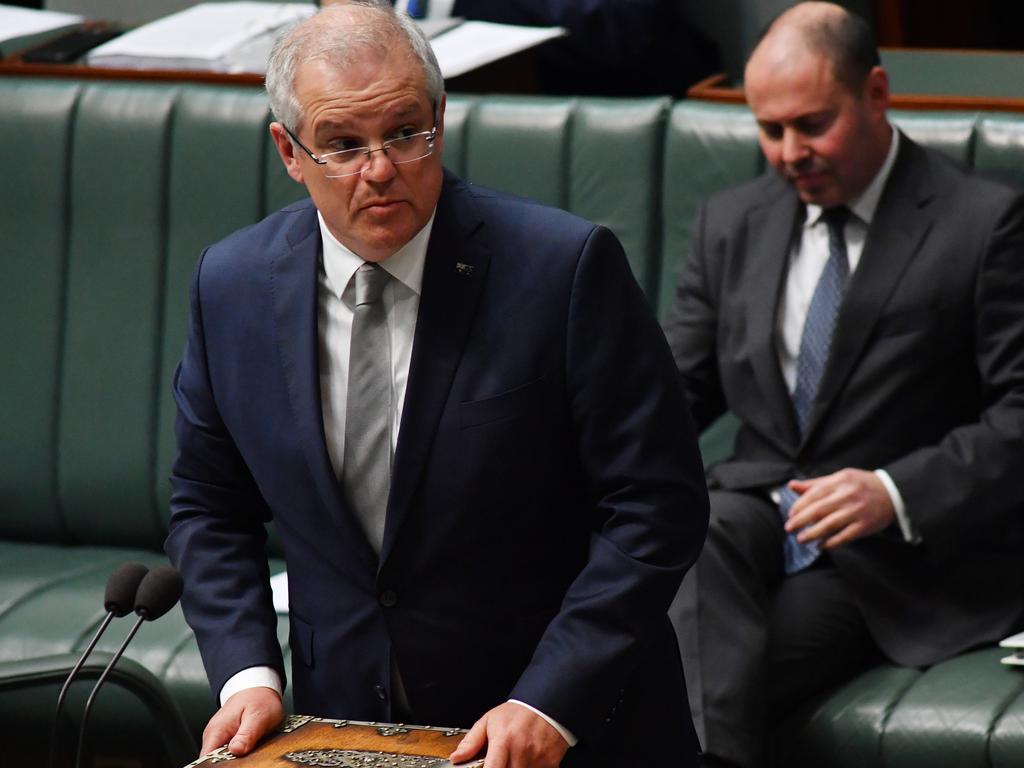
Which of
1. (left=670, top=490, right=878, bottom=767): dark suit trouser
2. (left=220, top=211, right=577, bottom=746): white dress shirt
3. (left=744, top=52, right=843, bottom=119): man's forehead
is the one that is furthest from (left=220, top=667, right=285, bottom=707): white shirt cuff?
(left=744, top=52, right=843, bottom=119): man's forehead

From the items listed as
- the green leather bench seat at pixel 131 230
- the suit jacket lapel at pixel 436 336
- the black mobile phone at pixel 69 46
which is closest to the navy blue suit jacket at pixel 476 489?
the suit jacket lapel at pixel 436 336

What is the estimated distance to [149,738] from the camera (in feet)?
10.5

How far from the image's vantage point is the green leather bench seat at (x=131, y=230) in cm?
341

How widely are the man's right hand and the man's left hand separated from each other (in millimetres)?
227

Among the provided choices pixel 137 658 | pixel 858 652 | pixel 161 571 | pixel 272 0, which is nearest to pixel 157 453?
pixel 137 658

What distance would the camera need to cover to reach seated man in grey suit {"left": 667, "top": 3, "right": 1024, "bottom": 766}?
2791mm

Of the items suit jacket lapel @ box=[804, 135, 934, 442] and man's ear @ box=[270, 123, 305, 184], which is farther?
suit jacket lapel @ box=[804, 135, 934, 442]

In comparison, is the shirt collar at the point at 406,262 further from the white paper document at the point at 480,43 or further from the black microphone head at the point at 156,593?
the white paper document at the point at 480,43

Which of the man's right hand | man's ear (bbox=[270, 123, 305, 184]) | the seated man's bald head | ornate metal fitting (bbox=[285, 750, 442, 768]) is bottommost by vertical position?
the man's right hand

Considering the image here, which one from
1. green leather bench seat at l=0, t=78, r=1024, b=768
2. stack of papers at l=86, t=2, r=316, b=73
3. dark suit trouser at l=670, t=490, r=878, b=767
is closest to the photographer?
dark suit trouser at l=670, t=490, r=878, b=767

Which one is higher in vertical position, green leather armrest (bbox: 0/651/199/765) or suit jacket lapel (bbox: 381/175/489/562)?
suit jacket lapel (bbox: 381/175/489/562)

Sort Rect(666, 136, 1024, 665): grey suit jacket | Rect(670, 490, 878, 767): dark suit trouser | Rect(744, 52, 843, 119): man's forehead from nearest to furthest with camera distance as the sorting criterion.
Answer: Rect(670, 490, 878, 767): dark suit trouser → Rect(666, 136, 1024, 665): grey suit jacket → Rect(744, 52, 843, 119): man's forehead

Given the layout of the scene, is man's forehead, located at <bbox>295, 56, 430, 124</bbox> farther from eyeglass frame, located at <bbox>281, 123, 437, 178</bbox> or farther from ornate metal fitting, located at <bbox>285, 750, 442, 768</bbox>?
ornate metal fitting, located at <bbox>285, 750, 442, 768</bbox>

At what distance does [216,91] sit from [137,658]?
1.26 metres
